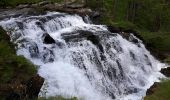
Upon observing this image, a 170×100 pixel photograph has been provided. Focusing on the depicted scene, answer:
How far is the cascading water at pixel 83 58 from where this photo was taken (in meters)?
25.1

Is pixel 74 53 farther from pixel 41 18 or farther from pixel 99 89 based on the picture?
pixel 41 18

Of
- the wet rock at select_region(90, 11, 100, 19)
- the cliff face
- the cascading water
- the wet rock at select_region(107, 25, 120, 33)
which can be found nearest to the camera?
the cliff face

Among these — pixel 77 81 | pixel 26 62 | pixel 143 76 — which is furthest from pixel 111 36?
pixel 26 62

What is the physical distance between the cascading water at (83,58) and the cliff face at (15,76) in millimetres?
3242

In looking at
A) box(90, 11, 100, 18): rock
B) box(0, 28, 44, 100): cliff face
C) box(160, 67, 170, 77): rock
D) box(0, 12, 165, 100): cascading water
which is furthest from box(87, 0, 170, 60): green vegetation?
box(0, 28, 44, 100): cliff face

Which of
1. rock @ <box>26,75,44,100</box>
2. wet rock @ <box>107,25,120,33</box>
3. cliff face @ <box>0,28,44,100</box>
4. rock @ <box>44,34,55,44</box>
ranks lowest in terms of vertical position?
wet rock @ <box>107,25,120,33</box>

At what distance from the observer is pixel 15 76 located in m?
18.2

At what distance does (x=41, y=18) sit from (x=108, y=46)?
6827 millimetres

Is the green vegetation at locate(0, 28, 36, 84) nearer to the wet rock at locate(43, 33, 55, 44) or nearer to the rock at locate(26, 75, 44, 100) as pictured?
the rock at locate(26, 75, 44, 100)

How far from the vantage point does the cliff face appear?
51.7 feet

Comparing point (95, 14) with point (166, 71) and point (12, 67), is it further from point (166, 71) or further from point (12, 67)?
point (12, 67)

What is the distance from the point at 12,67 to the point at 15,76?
52 centimetres

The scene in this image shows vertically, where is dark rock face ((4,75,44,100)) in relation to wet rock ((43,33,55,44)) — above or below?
above

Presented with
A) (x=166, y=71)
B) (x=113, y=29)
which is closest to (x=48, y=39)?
(x=113, y=29)
